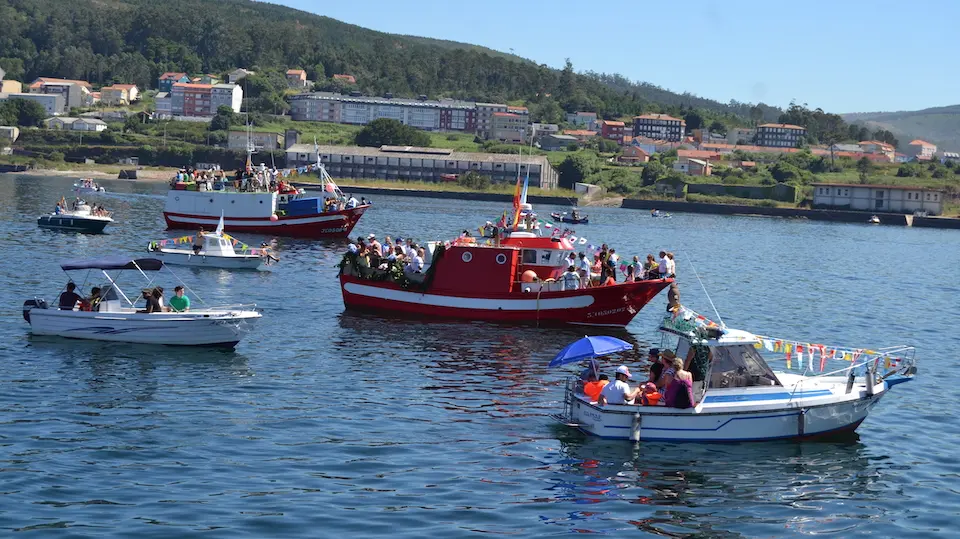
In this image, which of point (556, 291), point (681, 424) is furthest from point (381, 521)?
point (556, 291)

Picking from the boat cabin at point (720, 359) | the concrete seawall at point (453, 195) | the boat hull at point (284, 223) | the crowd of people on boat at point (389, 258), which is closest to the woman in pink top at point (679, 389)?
the boat cabin at point (720, 359)

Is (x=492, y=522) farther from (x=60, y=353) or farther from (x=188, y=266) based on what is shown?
(x=188, y=266)

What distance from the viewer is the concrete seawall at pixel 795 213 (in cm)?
17700

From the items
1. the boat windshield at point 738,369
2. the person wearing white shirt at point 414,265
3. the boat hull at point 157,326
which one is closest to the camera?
the boat windshield at point 738,369

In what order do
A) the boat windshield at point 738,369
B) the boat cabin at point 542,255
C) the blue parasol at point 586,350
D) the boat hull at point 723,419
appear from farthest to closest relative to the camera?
the boat cabin at point 542,255 < the blue parasol at point 586,350 < the boat windshield at point 738,369 < the boat hull at point 723,419

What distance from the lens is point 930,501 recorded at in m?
23.4

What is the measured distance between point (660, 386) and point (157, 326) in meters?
16.4

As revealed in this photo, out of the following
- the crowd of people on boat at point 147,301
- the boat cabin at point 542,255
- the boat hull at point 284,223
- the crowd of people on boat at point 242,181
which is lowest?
the crowd of people on boat at point 147,301

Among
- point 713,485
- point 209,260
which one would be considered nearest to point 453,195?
point 209,260

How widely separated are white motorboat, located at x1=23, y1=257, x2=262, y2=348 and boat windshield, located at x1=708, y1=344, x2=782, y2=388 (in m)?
15.0

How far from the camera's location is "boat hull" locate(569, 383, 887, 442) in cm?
2584

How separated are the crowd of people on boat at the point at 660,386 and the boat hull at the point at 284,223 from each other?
58237 mm

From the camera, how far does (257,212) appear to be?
83188mm

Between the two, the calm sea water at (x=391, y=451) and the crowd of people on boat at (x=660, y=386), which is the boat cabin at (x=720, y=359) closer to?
the crowd of people on boat at (x=660, y=386)
